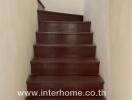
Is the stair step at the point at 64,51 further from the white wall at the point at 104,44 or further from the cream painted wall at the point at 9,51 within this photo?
the cream painted wall at the point at 9,51

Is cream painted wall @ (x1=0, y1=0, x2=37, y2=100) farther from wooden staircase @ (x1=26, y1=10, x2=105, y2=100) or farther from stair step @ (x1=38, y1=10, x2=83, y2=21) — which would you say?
stair step @ (x1=38, y1=10, x2=83, y2=21)

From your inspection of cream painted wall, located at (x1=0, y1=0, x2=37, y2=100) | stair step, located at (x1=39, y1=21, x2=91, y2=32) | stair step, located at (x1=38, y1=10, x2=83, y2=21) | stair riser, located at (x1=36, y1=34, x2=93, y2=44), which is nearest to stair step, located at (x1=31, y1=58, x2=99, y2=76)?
stair riser, located at (x1=36, y1=34, x2=93, y2=44)

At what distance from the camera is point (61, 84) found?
2.39 m

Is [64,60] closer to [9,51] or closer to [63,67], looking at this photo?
[63,67]

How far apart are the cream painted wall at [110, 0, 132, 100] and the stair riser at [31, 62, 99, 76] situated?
590 millimetres

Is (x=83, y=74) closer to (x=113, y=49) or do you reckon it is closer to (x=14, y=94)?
(x=113, y=49)

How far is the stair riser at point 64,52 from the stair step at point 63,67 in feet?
0.77

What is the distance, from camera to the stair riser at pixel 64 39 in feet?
10.1

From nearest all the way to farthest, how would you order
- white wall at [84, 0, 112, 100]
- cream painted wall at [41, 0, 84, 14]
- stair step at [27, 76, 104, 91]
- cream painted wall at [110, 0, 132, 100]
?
cream painted wall at [110, 0, 132, 100], white wall at [84, 0, 112, 100], stair step at [27, 76, 104, 91], cream painted wall at [41, 0, 84, 14]

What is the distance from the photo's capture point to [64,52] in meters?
2.88

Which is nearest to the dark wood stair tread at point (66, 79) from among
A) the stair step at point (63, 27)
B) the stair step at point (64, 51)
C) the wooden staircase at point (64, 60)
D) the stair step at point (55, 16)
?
the wooden staircase at point (64, 60)

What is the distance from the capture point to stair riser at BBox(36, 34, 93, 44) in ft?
10.1

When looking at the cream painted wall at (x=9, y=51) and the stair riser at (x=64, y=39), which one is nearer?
the cream painted wall at (x=9, y=51)

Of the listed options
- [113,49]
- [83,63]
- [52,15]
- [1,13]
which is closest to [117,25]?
[113,49]
